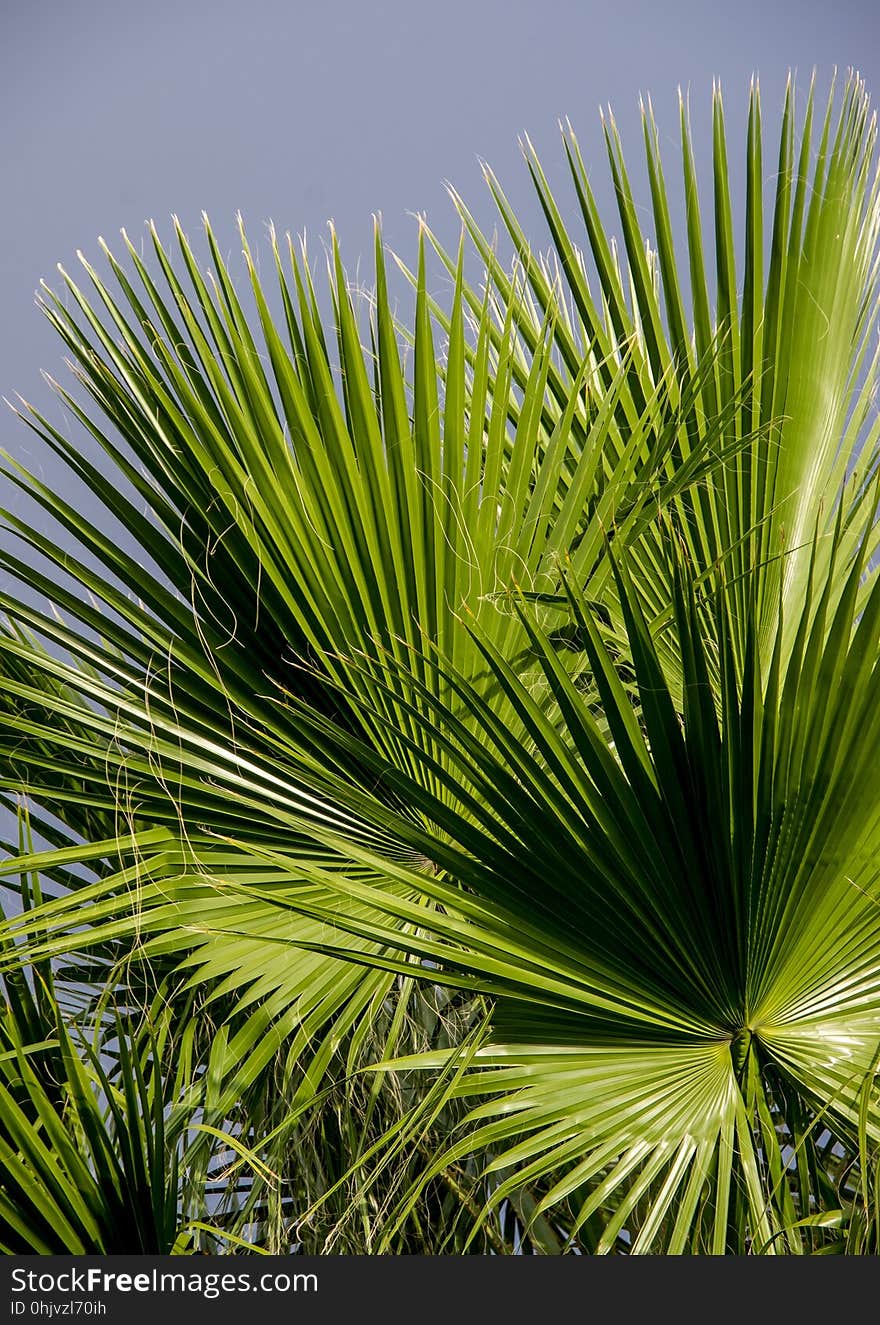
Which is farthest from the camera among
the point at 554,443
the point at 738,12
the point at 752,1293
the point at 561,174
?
the point at 738,12

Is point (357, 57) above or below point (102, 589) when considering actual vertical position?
above

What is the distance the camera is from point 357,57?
477 centimetres

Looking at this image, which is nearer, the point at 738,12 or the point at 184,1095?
the point at 184,1095

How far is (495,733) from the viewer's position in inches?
42.5

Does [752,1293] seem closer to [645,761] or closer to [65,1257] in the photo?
[645,761]

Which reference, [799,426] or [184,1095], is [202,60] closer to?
[799,426]

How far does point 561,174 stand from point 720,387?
0.74 meters

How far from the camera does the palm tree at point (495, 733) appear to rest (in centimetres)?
101

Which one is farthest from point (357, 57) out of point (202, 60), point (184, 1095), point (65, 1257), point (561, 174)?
point (65, 1257)

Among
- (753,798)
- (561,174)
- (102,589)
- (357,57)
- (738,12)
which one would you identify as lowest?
(753,798)

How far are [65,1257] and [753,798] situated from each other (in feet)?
2.75

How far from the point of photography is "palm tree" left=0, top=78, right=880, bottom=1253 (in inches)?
39.9

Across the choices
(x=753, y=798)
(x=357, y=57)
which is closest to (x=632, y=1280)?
(x=753, y=798)

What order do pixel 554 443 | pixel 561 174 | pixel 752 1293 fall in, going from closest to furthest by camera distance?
pixel 752 1293, pixel 554 443, pixel 561 174
